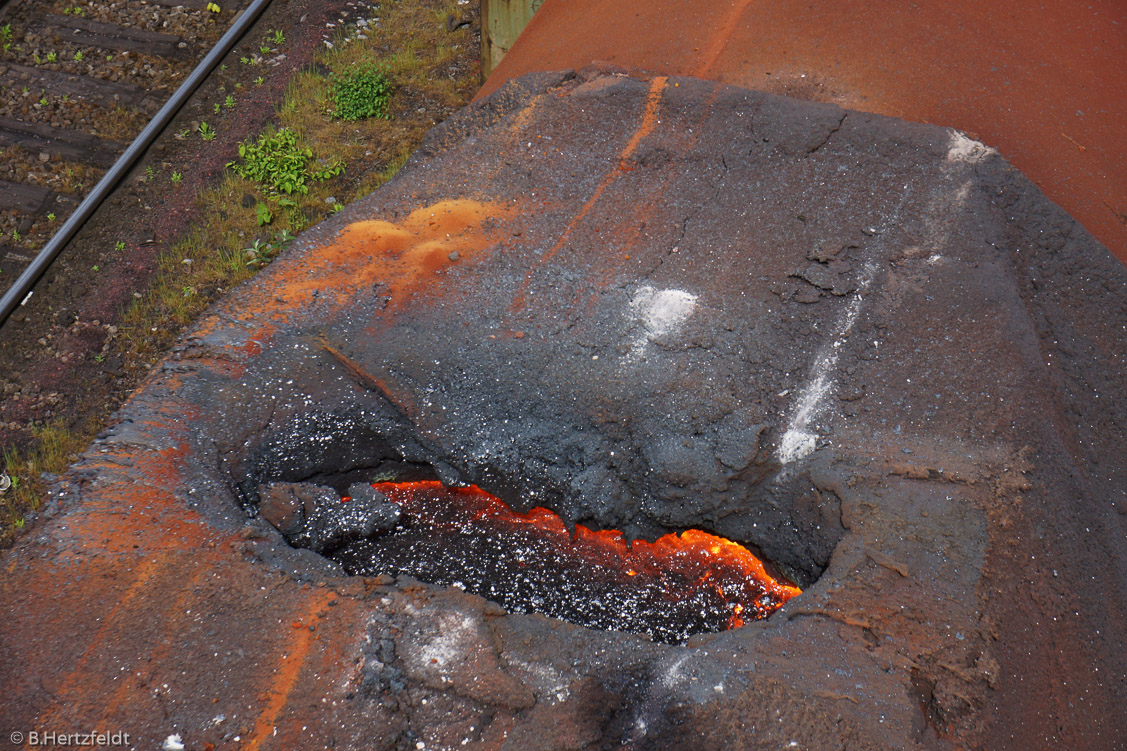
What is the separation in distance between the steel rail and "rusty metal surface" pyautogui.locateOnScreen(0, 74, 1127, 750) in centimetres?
268

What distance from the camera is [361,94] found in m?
7.43

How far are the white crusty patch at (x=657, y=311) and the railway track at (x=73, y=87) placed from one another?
4434mm

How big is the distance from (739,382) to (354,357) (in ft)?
5.41

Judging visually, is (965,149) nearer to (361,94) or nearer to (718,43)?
A: (718,43)

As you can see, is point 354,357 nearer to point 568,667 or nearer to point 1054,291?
point 568,667

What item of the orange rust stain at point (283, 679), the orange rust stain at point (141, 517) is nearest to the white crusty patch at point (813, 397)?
the orange rust stain at point (283, 679)

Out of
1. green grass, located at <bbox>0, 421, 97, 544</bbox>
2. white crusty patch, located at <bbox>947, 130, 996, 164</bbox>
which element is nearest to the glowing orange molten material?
white crusty patch, located at <bbox>947, 130, 996, 164</bbox>

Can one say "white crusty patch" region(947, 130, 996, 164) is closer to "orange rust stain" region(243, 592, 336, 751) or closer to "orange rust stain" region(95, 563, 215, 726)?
"orange rust stain" region(243, 592, 336, 751)

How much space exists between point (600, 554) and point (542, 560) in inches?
10.3

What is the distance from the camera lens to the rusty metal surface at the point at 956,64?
4461 millimetres

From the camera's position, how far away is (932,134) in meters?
4.43

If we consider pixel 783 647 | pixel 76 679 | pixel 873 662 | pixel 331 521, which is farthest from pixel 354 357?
pixel 873 662

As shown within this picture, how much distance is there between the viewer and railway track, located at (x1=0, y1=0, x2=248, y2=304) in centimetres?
646

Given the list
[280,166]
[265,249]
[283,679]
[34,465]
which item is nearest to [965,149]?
[283,679]
